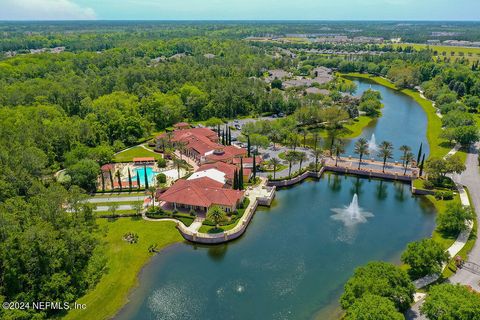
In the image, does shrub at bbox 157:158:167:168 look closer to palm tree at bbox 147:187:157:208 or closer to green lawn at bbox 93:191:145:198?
green lawn at bbox 93:191:145:198

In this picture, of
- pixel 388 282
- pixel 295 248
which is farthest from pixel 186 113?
pixel 388 282

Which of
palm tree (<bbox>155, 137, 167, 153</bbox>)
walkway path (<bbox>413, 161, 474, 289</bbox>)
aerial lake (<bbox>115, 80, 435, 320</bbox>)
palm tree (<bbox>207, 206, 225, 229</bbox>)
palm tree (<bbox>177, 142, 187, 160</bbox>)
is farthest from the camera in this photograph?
palm tree (<bbox>155, 137, 167, 153</bbox>)

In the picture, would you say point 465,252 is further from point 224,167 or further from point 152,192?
point 152,192

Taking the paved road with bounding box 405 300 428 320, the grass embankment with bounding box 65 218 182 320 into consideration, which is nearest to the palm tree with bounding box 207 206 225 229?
the grass embankment with bounding box 65 218 182 320

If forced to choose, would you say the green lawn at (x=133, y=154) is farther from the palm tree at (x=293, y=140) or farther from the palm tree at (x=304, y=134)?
the palm tree at (x=304, y=134)

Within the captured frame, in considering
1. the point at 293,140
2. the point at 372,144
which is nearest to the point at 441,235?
the point at 293,140

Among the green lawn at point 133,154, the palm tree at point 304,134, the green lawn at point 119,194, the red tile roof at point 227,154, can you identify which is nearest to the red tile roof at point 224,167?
the red tile roof at point 227,154

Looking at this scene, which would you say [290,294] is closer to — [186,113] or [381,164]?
[381,164]
